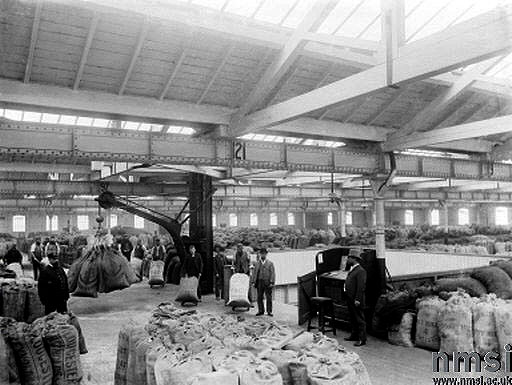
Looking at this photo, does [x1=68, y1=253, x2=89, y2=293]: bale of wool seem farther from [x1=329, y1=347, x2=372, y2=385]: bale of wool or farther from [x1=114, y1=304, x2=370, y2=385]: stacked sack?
[x1=329, y1=347, x2=372, y2=385]: bale of wool

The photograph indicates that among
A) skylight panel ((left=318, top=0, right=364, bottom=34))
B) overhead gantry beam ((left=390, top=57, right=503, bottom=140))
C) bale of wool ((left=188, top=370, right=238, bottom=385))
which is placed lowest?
bale of wool ((left=188, top=370, right=238, bottom=385))

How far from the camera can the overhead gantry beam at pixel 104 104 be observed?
22.6ft

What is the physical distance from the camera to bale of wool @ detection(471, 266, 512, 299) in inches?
382

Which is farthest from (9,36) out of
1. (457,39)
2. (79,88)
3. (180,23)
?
(457,39)

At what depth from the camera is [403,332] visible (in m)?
8.45

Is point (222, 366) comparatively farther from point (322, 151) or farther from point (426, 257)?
point (426, 257)

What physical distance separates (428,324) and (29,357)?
20.6 feet

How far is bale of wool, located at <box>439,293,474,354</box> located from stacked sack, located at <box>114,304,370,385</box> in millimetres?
3574

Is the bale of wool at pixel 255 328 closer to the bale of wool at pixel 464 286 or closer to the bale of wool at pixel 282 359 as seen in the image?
the bale of wool at pixel 282 359

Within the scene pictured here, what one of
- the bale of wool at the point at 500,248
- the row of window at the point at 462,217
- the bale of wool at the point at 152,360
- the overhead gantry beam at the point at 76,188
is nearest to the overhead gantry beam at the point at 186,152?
the bale of wool at the point at 152,360

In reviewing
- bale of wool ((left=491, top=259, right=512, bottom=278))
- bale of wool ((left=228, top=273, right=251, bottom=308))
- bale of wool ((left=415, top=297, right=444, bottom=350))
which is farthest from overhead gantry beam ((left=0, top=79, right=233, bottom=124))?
bale of wool ((left=491, top=259, right=512, bottom=278))

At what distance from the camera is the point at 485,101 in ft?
34.0

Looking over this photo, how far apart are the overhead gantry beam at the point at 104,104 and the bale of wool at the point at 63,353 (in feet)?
11.0

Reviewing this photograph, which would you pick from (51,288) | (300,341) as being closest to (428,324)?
(300,341)
